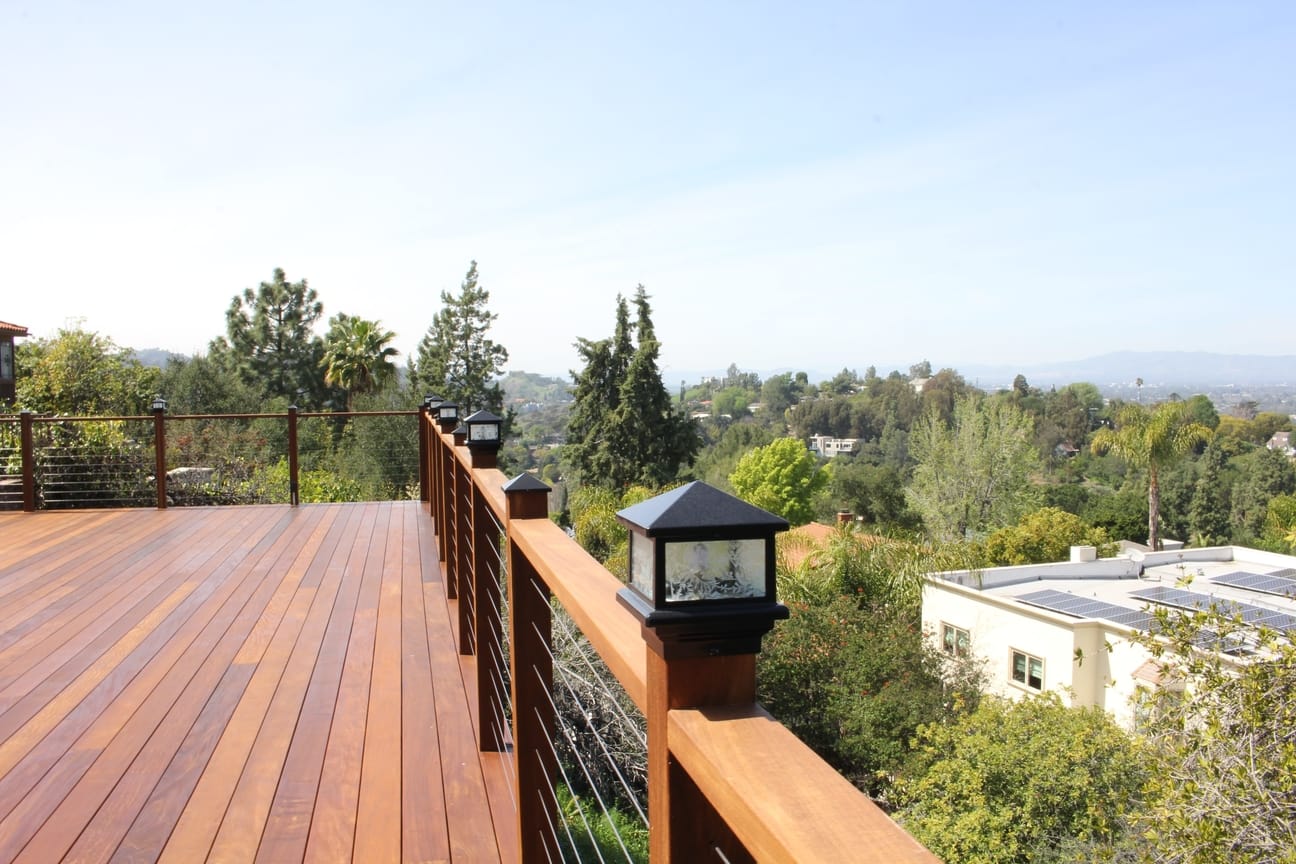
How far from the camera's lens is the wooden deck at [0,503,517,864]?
2.14 metres

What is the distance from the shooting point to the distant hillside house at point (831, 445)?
69.6 meters

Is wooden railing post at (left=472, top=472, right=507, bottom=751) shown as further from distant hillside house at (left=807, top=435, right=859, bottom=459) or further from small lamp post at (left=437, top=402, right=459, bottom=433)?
distant hillside house at (left=807, top=435, right=859, bottom=459)

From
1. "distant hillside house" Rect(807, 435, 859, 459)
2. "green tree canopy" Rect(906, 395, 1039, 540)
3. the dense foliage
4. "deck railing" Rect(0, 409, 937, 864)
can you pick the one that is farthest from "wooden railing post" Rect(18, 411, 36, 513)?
Result: "distant hillside house" Rect(807, 435, 859, 459)

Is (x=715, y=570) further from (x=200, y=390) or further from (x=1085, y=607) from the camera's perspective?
(x=200, y=390)

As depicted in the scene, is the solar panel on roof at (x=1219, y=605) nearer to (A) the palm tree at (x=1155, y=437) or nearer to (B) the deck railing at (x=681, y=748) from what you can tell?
(A) the palm tree at (x=1155, y=437)

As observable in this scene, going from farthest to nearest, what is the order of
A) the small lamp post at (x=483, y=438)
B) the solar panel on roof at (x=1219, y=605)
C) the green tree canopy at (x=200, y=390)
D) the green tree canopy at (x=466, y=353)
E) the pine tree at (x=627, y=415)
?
the green tree canopy at (x=466, y=353), the pine tree at (x=627, y=415), the green tree canopy at (x=200, y=390), the solar panel on roof at (x=1219, y=605), the small lamp post at (x=483, y=438)

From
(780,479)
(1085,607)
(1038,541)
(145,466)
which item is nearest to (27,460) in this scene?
(145,466)

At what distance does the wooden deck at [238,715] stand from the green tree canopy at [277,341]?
111 ft

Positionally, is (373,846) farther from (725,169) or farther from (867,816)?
(725,169)

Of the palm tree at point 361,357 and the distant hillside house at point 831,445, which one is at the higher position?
the palm tree at point 361,357

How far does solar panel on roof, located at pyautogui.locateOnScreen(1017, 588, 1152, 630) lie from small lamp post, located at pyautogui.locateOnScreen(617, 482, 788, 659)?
51.8 feet

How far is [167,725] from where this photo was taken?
2.84m

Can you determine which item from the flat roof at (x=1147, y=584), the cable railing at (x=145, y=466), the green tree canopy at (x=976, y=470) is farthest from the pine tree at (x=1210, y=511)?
the cable railing at (x=145, y=466)

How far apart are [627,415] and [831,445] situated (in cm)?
4309
